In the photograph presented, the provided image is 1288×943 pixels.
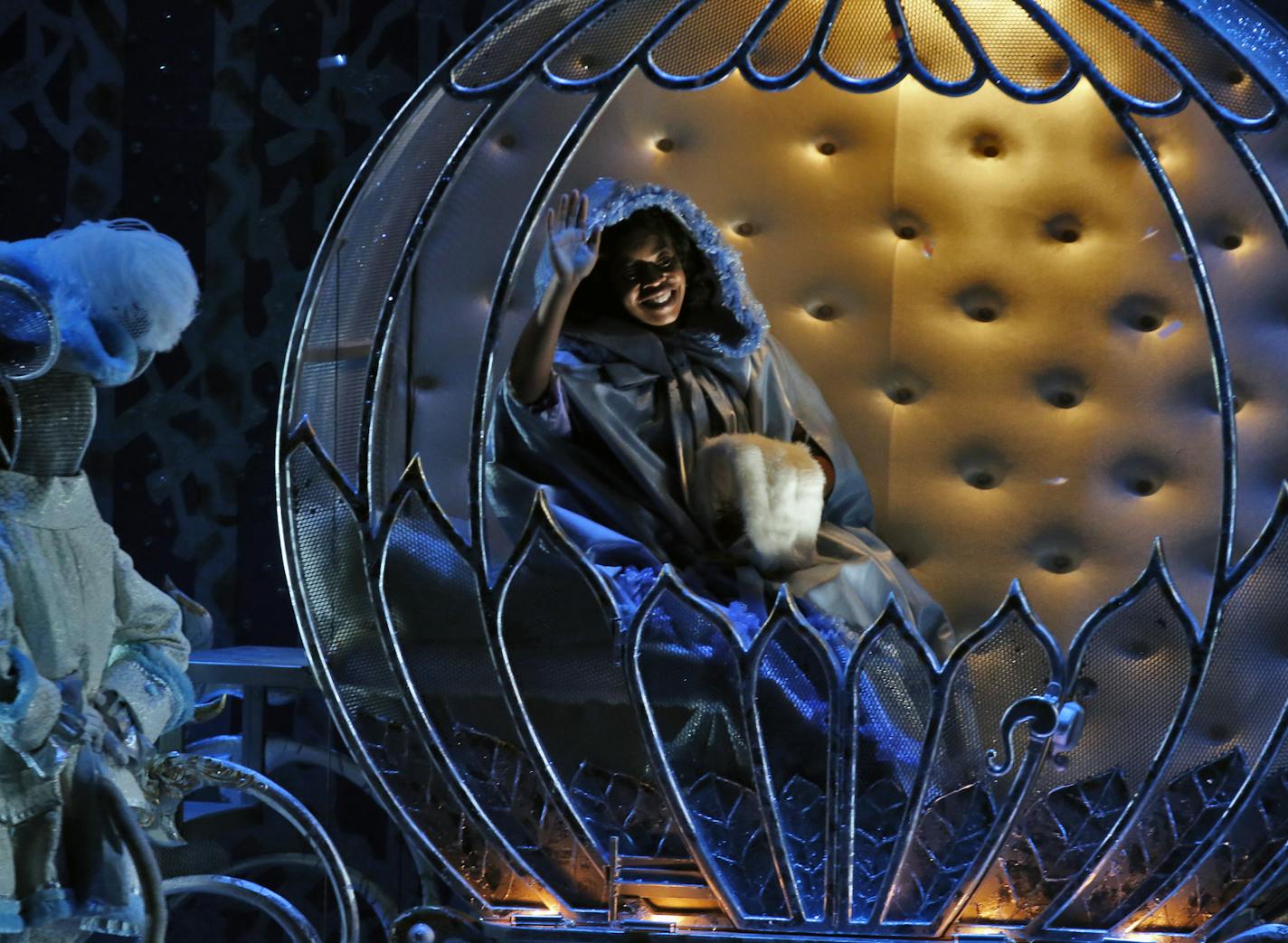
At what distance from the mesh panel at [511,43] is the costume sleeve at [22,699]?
91cm

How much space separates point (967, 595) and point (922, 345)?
0.39m

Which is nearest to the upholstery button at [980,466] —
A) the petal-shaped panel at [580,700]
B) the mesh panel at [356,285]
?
the petal-shaped panel at [580,700]

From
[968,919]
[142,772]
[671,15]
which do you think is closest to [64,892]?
[142,772]

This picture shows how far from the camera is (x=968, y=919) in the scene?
8.04 feet

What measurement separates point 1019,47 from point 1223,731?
0.85 meters

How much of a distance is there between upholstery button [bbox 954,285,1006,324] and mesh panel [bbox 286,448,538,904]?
3.63 ft

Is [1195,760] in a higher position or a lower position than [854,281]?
lower

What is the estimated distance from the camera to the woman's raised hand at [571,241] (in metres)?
Answer: 2.71

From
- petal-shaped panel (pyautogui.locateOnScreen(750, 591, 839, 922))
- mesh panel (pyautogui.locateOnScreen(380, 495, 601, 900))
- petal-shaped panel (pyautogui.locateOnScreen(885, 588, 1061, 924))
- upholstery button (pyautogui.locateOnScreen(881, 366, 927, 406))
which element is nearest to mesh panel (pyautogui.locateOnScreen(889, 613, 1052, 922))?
petal-shaped panel (pyautogui.locateOnScreen(885, 588, 1061, 924))

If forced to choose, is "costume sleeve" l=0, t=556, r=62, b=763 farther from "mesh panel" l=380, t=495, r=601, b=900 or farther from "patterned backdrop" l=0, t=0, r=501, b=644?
"patterned backdrop" l=0, t=0, r=501, b=644

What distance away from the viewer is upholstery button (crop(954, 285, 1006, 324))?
10.3 ft

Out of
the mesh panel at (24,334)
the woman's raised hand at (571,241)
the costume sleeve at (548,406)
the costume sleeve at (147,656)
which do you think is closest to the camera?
the mesh panel at (24,334)

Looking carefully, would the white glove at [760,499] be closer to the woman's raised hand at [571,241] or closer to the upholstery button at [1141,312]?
the woman's raised hand at [571,241]

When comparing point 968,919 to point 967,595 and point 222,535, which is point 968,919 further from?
point 222,535
